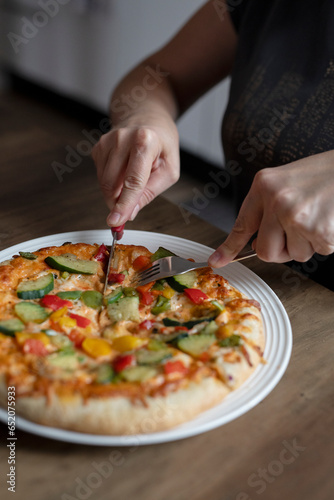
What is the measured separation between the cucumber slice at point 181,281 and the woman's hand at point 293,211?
0.61 ft

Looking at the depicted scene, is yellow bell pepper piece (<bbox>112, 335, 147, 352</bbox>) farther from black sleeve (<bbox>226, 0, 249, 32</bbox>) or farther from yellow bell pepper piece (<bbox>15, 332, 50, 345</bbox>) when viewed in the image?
black sleeve (<bbox>226, 0, 249, 32</bbox>)

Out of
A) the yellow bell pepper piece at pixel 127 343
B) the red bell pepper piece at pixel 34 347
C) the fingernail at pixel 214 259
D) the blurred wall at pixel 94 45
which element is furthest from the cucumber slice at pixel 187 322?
the blurred wall at pixel 94 45

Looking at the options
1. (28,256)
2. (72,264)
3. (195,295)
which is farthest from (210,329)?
(28,256)

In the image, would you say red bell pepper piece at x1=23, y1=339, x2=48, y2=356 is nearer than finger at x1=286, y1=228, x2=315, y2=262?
Yes

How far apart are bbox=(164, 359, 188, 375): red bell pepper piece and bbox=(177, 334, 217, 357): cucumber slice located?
2.3 inches

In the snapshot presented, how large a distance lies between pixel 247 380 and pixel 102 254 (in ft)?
2.05

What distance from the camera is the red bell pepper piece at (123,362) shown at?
3.84ft

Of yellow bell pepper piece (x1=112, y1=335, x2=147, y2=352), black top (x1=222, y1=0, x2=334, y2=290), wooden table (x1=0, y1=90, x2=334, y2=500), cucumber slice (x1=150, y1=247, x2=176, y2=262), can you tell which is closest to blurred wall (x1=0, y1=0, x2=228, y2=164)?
black top (x1=222, y1=0, x2=334, y2=290)

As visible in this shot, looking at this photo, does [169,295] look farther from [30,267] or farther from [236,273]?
[30,267]

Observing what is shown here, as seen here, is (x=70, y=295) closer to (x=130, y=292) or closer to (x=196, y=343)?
(x=130, y=292)

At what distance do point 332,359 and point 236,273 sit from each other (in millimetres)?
391

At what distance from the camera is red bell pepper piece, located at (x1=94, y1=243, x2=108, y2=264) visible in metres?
1.62

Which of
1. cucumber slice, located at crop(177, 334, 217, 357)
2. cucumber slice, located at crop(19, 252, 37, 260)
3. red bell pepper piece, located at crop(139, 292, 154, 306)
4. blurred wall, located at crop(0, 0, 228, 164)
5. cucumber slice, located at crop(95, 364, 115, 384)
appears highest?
cucumber slice, located at crop(177, 334, 217, 357)

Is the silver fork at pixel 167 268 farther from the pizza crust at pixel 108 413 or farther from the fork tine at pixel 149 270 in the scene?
the pizza crust at pixel 108 413
